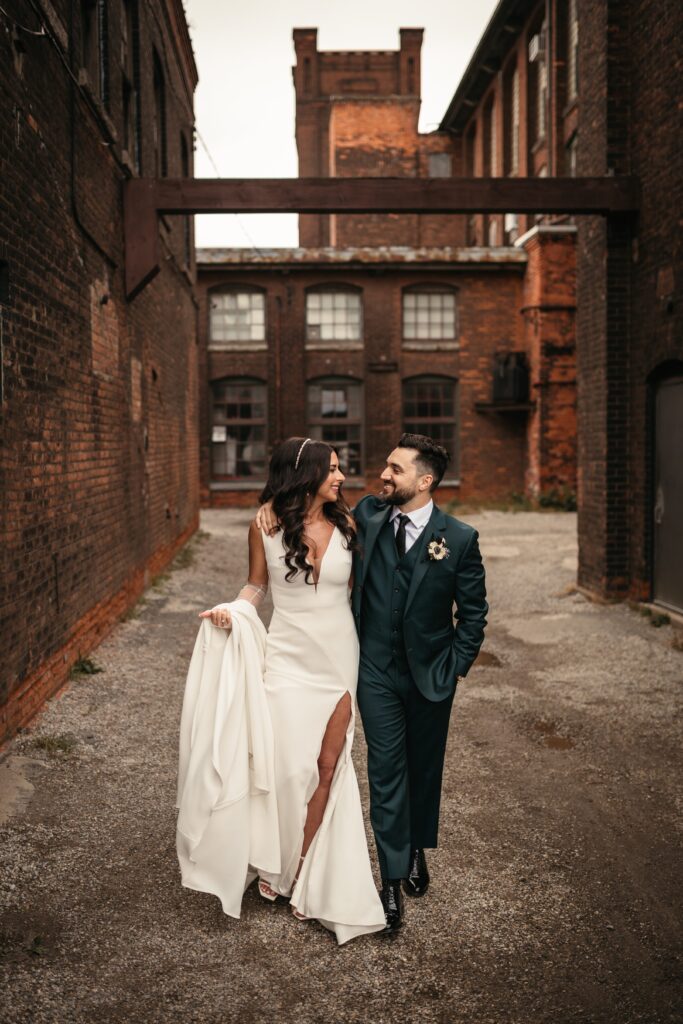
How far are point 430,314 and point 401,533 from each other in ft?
75.7

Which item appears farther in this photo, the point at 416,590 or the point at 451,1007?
the point at 416,590

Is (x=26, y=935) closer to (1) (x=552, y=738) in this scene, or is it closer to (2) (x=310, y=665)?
(2) (x=310, y=665)

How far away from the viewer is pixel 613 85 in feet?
33.2

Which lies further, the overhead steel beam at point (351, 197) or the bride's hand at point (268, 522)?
the overhead steel beam at point (351, 197)

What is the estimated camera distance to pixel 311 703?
142 inches

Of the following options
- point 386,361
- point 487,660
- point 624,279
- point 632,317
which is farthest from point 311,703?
point 386,361

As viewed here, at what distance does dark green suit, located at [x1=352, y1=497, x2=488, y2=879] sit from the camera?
11.6ft

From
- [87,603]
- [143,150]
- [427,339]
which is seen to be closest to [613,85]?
[143,150]

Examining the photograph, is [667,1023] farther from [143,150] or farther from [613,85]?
[143,150]

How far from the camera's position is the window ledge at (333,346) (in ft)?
84.5

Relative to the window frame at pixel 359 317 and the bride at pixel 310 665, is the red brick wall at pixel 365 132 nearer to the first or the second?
the window frame at pixel 359 317

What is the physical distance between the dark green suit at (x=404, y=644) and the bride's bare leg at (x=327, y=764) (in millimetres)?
81

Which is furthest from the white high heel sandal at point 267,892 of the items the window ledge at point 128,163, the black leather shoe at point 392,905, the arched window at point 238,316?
the arched window at point 238,316

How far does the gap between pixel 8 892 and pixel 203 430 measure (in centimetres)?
2246
